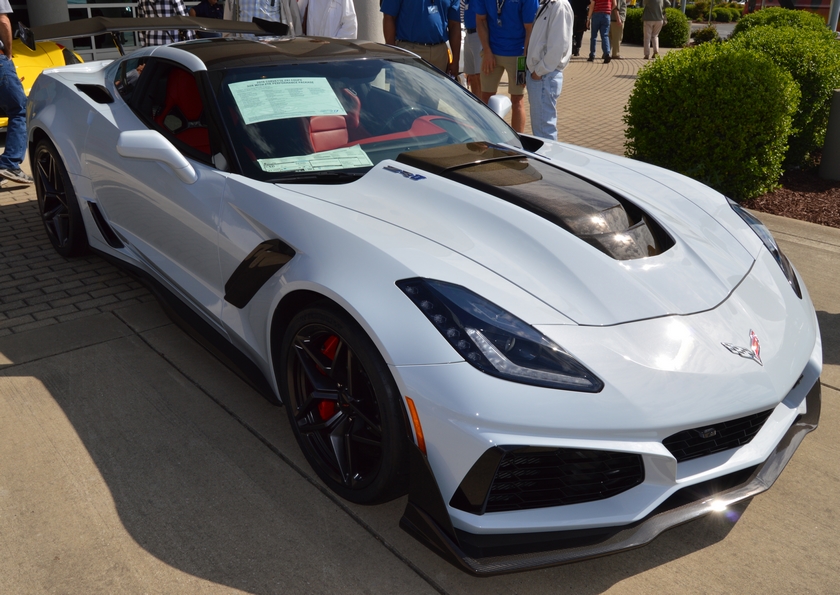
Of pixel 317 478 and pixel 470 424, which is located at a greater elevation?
pixel 470 424

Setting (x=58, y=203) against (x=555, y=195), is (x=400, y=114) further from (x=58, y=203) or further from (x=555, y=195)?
(x=58, y=203)

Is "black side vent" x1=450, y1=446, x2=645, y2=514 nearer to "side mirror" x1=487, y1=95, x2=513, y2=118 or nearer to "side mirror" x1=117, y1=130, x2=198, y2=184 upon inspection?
"side mirror" x1=117, y1=130, x2=198, y2=184

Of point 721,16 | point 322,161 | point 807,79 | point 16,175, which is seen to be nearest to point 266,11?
point 16,175

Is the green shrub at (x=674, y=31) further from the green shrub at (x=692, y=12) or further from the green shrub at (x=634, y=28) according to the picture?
the green shrub at (x=692, y=12)

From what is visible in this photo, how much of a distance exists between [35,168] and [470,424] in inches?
159

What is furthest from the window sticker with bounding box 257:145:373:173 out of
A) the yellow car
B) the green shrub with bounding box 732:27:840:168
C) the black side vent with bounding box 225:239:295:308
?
the yellow car

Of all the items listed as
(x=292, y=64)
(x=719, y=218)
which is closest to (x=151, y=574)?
(x=292, y=64)

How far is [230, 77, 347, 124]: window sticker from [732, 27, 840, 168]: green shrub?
5.17 m

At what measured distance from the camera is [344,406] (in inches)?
105

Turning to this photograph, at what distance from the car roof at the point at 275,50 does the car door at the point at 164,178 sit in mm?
155

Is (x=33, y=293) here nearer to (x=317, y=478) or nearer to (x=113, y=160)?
(x=113, y=160)

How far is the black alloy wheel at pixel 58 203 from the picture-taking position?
4.59 m

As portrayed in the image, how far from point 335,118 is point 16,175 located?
174 inches

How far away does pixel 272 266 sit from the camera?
9.32 ft
